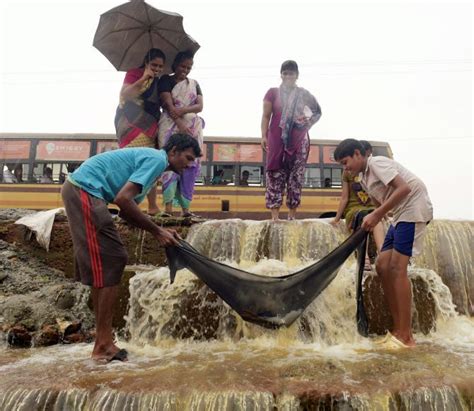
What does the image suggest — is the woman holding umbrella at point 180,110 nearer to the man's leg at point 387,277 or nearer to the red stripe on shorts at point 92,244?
the red stripe on shorts at point 92,244

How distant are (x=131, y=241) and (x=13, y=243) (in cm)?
175

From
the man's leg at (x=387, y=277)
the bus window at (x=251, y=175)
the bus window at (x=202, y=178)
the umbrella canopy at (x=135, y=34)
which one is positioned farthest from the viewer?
the bus window at (x=251, y=175)

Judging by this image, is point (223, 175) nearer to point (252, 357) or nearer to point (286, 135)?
point (286, 135)

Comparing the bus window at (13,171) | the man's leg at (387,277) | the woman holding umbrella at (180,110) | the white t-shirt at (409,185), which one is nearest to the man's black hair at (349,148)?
the white t-shirt at (409,185)

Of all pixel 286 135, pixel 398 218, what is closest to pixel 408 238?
pixel 398 218

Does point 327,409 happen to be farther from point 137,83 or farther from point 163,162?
point 137,83

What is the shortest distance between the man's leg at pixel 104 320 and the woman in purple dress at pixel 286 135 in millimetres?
3197

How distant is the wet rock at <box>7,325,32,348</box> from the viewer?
13.2 feet

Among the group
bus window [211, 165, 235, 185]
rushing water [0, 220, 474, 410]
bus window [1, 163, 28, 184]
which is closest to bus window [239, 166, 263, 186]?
bus window [211, 165, 235, 185]

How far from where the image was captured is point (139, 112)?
18.1ft

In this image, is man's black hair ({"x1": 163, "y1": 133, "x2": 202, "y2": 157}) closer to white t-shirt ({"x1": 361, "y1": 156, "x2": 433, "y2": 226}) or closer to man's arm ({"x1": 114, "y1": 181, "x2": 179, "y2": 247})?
man's arm ({"x1": 114, "y1": 181, "x2": 179, "y2": 247})

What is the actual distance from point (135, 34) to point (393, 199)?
169 inches

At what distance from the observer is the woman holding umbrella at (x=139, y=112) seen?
5.28m

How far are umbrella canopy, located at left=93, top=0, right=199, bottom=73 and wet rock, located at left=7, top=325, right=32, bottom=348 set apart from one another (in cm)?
368
